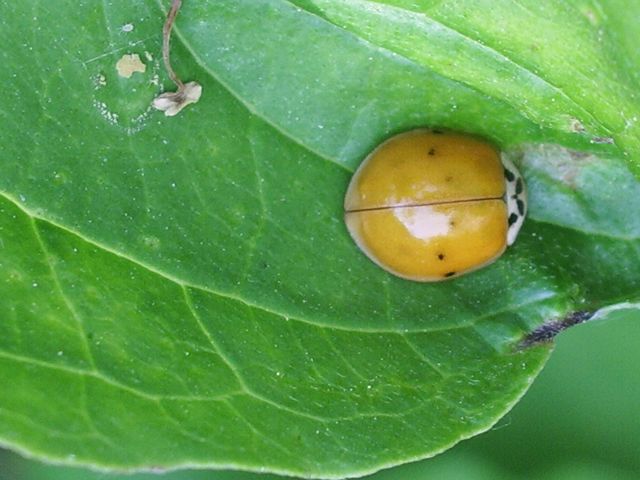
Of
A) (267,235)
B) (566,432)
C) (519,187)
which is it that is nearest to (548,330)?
(519,187)

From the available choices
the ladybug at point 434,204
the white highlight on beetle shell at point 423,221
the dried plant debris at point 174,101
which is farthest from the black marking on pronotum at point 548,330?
the dried plant debris at point 174,101

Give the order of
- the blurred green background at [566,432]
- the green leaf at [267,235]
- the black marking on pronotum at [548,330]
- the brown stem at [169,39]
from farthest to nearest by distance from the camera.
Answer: the blurred green background at [566,432] < the black marking on pronotum at [548,330] < the brown stem at [169,39] < the green leaf at [267,235]

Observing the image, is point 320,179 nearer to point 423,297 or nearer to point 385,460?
point 423,297

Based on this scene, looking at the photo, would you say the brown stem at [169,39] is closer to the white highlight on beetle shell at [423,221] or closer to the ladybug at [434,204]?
the ladybug at [434,204]

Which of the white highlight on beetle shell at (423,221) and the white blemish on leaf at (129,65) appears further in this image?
the white highlight on beetle shell at (423,221)

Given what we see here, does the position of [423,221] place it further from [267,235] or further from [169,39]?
[169,39]

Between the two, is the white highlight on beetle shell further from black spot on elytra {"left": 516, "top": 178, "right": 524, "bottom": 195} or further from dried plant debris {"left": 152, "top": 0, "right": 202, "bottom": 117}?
dried plant debris {"left": 152, "top": 0, "right": 202, "bottom": 117}
